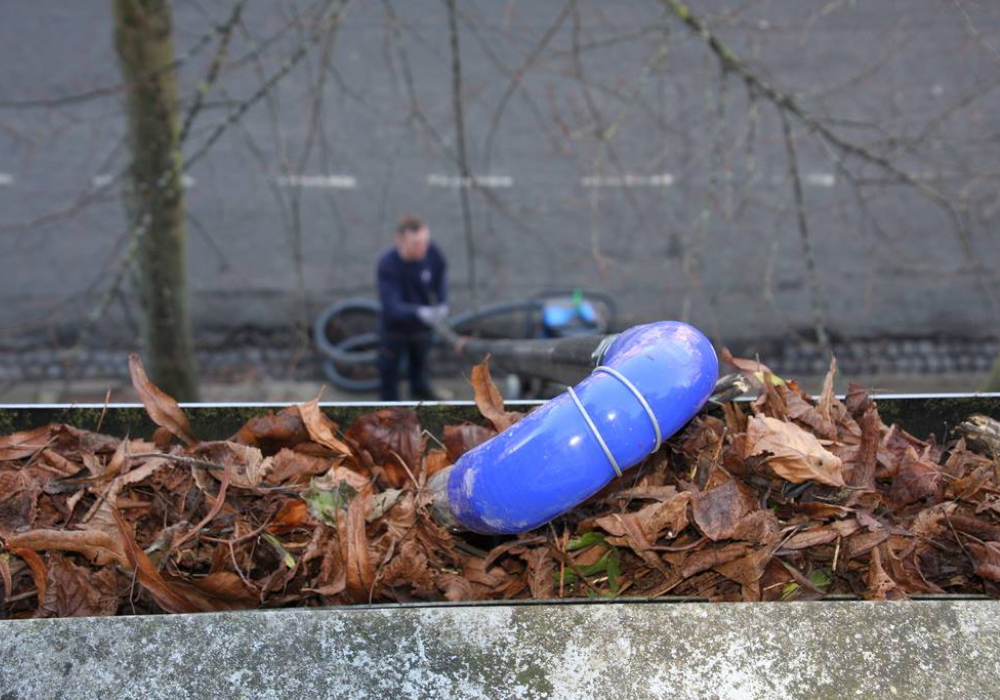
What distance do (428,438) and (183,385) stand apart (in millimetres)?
4009

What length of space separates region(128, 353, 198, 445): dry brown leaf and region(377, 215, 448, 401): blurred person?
5026mm

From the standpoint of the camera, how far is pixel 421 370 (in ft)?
28.0

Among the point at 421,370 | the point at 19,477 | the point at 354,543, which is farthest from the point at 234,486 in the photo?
the point at 421,370

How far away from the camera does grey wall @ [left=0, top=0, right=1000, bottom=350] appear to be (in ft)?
31.0

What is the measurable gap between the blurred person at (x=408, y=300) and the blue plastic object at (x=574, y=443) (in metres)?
5.61

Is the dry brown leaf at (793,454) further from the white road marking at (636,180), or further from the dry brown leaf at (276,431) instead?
the white road marking at (636,180)

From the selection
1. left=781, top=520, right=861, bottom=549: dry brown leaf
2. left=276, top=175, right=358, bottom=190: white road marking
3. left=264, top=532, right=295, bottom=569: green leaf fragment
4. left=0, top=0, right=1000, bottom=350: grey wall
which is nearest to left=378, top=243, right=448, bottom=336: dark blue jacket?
left=0, top=0, right=1000, bottom=350: grey wall

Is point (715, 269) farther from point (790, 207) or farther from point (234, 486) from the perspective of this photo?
point (234, 486)

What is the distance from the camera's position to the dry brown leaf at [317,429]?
2.64m

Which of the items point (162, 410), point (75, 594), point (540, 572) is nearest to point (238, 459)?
point (162, 410)

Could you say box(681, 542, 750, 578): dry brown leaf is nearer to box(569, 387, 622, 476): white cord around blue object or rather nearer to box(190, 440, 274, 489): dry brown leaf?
box(569, 387, 622, 476): white cord around blue object

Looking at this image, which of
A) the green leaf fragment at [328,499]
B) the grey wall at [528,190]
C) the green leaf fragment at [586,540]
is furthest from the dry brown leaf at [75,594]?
the grey wall at [528,190]

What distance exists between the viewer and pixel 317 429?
2.66 meters

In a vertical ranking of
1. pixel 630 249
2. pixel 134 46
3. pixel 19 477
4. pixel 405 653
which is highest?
pixel 134 46
